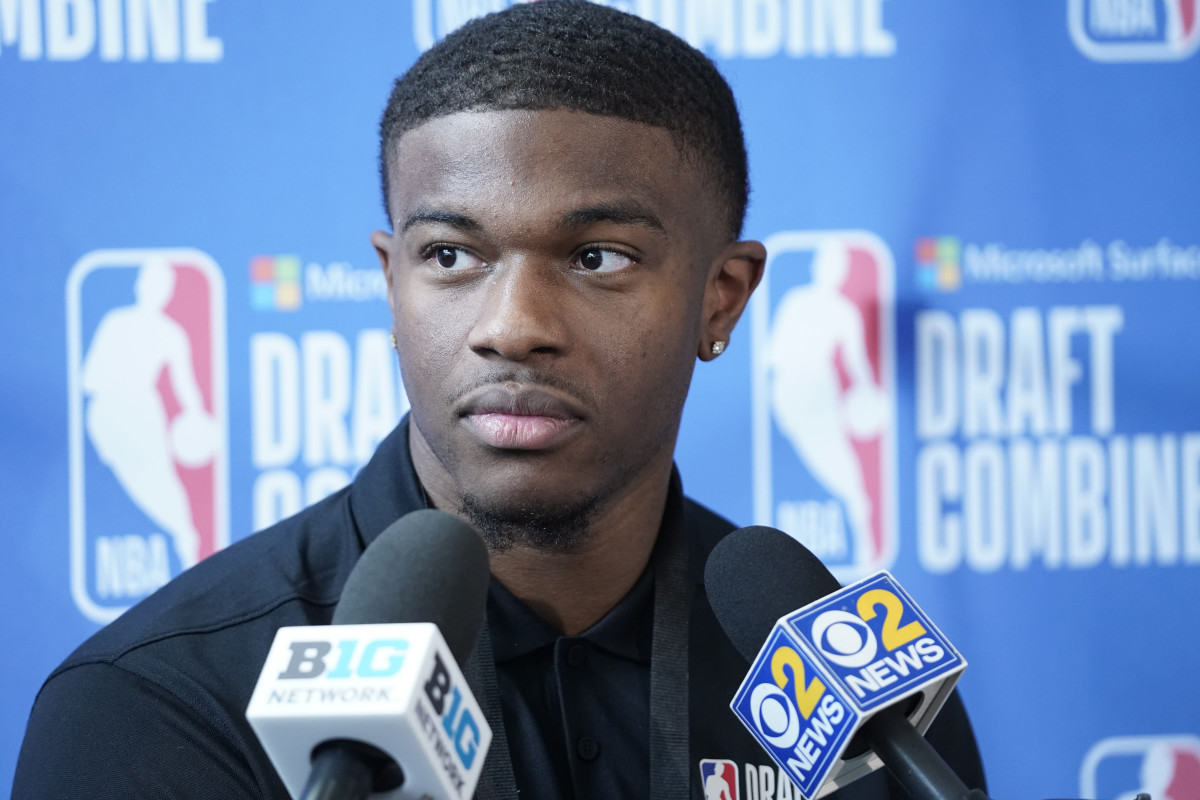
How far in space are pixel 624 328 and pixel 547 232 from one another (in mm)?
118

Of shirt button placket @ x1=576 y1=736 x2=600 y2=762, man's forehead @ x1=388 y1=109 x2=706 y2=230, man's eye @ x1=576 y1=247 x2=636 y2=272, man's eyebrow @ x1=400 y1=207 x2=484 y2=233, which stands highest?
man's forehead @ x1=388 y1=109 x2=706 y2=230

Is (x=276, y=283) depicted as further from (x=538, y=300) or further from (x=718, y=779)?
(x=718, y=779)

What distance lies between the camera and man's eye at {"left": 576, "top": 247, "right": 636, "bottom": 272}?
1177 millimetres

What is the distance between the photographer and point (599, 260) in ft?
3.87

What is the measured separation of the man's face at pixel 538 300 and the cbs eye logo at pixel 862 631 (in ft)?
1.18

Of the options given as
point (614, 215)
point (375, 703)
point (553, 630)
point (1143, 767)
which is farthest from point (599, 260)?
point (1143, 767)

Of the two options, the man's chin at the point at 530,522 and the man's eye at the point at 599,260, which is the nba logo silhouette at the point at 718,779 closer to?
the man's chin at the point at 530,522

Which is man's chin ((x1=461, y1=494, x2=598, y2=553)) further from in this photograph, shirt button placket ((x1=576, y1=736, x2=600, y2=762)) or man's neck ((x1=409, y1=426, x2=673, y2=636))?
shirt button placket ((x1=576, y1=736, x2=600, y2=762))

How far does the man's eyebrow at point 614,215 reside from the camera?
1144 millimetres

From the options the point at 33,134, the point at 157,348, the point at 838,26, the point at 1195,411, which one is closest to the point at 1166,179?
the point at 1195,411

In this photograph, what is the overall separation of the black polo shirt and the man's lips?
0.17 m

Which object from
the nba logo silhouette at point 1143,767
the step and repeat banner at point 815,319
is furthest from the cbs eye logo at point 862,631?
the nba logo silhouette at point 1143,767

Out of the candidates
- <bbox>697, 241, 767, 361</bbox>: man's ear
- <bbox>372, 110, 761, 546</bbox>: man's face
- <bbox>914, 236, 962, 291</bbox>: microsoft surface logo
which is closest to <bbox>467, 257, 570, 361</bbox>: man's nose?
<bbox>372, 110, 761, 546</bbox>: man's face

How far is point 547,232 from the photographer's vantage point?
1.14 meters
